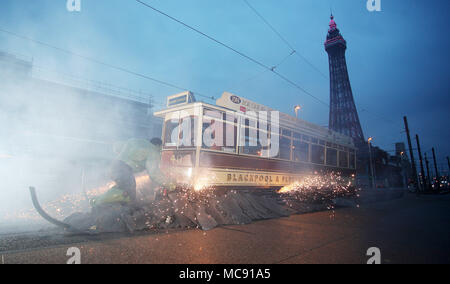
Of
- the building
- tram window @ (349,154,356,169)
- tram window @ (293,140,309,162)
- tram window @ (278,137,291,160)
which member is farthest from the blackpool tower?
tram window @ (278,137,291,160)

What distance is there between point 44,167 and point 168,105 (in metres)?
5.53

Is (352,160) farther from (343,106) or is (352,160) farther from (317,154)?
(343,106)

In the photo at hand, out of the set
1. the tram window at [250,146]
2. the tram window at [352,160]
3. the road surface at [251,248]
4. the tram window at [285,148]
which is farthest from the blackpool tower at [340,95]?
the road surface at [251,248]

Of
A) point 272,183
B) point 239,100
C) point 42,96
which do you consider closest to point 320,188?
point 272,183

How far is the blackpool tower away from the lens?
194 feet

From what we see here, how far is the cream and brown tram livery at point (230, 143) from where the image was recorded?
5938mm

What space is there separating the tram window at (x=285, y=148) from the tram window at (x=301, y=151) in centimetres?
39

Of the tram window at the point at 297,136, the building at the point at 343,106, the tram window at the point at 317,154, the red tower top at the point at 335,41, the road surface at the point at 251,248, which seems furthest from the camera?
the red tower top at the point at 335,41

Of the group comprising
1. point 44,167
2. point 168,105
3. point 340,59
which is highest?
point 340,59

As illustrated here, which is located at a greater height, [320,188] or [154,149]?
→ [154,149]

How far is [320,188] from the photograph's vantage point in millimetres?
9375

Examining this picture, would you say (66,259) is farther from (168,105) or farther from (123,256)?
(168,105)

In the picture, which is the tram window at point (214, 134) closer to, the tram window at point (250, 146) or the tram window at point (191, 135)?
the tram window at point (191, 135)

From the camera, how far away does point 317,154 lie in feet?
31.2
